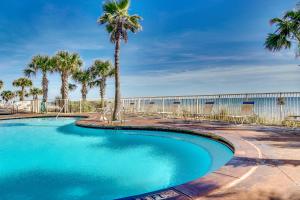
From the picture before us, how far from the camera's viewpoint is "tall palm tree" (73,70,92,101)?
98.4ft

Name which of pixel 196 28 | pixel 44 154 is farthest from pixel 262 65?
pixel 44 154

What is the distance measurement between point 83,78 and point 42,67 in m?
5.60

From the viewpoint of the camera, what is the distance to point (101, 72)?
1152 inches

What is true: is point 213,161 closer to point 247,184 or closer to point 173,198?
point 247,184

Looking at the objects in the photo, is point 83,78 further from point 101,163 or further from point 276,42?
point 101,163

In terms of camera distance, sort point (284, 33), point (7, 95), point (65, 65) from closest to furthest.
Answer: point (284, 33), point (65, 65), point (7, 95)

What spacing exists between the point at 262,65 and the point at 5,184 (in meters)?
23.1

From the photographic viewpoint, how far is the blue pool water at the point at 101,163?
4.89 meters

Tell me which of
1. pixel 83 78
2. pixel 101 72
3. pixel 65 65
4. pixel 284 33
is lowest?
pixel 83 78

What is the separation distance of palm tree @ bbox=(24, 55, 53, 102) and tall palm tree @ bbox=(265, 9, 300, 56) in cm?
1921

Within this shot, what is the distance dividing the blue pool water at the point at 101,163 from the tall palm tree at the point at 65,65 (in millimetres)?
13199

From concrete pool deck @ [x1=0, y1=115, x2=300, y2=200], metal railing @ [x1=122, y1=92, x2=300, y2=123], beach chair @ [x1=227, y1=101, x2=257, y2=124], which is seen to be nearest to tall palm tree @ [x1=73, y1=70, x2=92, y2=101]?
metal railing @ [x1=122, y1=92, x2=300, y2=123]

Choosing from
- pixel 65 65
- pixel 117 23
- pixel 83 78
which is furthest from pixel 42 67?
pixel 117 23

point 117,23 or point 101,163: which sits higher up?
point 117,23
